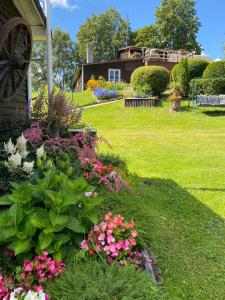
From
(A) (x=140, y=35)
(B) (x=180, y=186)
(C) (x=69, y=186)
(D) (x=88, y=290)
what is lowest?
(B) (x=180, y=186)

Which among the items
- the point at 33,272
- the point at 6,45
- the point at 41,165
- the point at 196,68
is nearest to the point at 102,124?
the point at 196,68

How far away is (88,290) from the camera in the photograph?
1992mm

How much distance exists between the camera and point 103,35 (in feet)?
174

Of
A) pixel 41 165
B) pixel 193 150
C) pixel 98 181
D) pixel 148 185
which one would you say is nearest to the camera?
pixel 41 165

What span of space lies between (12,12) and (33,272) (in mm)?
4038

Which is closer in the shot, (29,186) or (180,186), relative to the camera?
(29,186)

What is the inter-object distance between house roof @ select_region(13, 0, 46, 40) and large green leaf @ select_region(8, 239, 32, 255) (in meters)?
3.78

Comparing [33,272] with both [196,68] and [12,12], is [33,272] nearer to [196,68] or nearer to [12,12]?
[12,12]

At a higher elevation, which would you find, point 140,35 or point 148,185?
point 140,35

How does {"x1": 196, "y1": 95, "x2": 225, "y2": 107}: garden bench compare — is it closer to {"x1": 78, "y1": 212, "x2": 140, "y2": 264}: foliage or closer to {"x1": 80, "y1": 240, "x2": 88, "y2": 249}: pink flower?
{"x1": 78, "y1": 212, "x2": 140, "y2": 264}: foliage

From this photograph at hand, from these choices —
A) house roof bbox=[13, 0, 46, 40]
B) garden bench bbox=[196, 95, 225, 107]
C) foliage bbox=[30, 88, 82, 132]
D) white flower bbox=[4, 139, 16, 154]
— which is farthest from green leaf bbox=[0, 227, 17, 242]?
garden bench bbox=[196, 95, 225, 107]

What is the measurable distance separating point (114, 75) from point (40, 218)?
29.3 meters

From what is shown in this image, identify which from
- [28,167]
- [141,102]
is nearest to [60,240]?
[28,167]

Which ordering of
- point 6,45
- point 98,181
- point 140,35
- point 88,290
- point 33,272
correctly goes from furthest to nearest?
point 140,35, point 6,45, point 98,181, point 33,272, point 88,290
